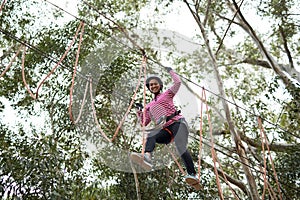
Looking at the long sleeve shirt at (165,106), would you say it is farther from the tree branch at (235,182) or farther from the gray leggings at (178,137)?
the tree branch at (235,182)

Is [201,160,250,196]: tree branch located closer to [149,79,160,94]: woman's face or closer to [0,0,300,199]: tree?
[0,0,300,199]: tree

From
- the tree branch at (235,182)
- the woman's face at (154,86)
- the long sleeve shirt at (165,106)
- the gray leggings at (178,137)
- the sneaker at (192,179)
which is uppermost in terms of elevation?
the woman's face at (154,86)

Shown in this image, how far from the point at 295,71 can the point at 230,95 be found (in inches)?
52.4

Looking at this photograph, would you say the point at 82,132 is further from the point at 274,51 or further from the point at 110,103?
the point at 274,51

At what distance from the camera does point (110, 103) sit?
6.18 metres

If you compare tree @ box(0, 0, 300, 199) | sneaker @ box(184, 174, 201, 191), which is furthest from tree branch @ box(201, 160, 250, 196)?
sneaker @ box(184, 174, 201, 191)

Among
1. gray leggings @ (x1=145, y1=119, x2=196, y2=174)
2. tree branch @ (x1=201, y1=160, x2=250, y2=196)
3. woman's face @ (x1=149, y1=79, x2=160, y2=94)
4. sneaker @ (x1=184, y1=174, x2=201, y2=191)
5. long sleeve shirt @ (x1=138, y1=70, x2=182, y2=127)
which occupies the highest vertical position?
woman's face @ (x1=149, y1=79, x2=160, y2=94)

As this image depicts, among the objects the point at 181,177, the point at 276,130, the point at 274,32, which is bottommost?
the point at 276,130

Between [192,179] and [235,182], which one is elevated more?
[192,179]

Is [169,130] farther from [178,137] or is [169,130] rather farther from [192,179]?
[192,179]

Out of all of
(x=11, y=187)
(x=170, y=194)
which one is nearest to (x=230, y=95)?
(x=170, y=194)

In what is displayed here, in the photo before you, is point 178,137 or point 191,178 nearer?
point 191,178

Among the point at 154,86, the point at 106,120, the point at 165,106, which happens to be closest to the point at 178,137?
the point at 165,106

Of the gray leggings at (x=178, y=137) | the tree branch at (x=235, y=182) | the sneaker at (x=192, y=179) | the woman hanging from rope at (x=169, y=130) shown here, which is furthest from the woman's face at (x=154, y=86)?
the tree branch at (x=235, y=182)
